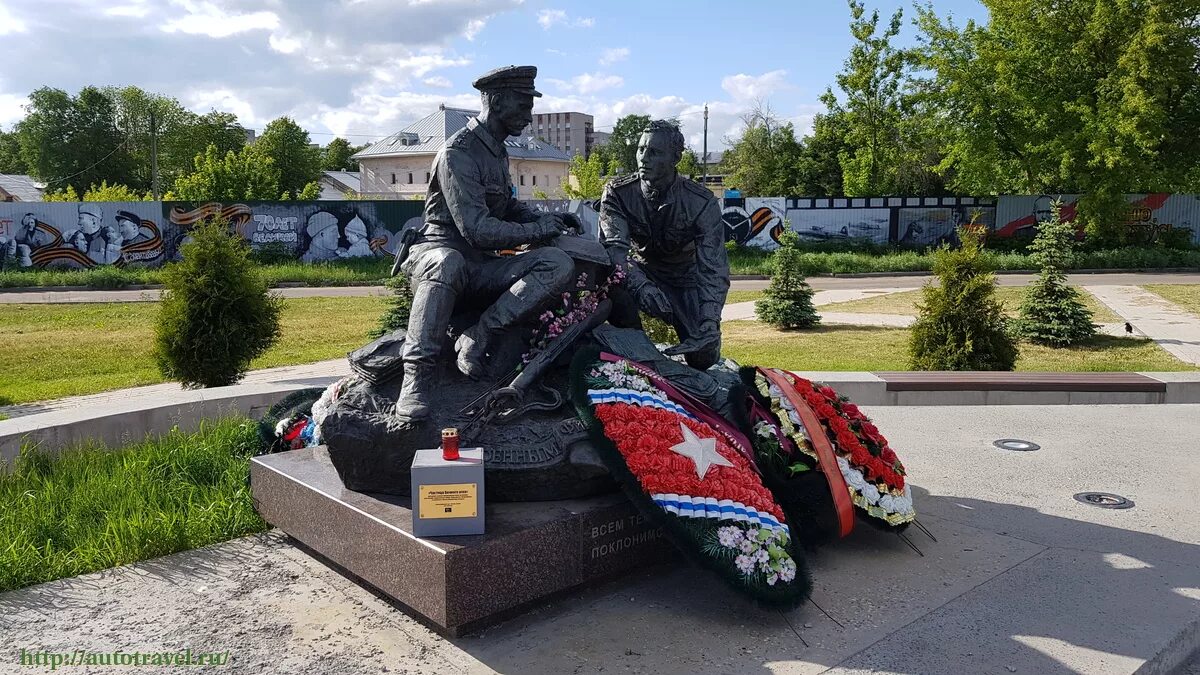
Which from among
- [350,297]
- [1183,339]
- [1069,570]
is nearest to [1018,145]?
[1183,339]

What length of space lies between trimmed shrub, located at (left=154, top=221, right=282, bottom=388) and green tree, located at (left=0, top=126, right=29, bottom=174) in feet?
223

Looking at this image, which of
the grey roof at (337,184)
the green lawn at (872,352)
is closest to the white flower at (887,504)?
the green lawn at (872,352)

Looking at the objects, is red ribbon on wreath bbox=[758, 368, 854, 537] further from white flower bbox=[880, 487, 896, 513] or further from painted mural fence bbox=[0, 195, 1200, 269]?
painted mural fence bbox=[0, 195, 1200, 269]

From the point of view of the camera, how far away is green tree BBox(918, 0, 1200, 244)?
22.5 m

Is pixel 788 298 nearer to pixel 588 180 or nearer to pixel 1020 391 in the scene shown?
pixel 1020 391

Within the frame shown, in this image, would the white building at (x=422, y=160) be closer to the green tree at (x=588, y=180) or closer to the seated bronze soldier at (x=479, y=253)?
the green tree at (x=588, y=180)

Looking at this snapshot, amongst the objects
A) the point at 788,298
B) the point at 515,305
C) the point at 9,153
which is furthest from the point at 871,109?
the point at 9,153

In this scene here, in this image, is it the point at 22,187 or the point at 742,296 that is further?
the point at 22,187

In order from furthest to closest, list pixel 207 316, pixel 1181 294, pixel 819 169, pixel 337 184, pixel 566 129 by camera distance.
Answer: pixel 566 129 < pixel 337 184 < pixel 819 169 < pixel 1181 294 < pixel 207 316

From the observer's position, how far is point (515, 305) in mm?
4379

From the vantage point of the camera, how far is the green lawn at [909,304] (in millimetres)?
15149

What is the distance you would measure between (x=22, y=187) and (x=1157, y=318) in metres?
58.4

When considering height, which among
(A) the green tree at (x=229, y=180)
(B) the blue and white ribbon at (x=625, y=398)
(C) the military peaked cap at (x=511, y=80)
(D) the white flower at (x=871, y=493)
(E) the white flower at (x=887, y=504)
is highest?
(A) the green tree at (x=229, y=180)

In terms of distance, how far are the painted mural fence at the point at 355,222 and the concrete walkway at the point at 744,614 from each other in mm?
19435
